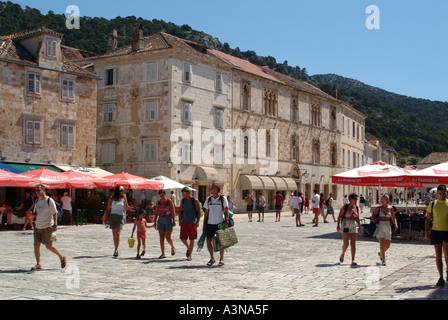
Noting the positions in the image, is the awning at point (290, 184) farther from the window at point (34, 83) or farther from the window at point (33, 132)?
the window at point (34, 83)

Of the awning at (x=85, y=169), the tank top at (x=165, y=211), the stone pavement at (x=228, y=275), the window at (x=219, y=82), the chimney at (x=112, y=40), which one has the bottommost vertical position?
the stone pavement at (x=228, y=275)

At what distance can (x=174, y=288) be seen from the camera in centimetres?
788

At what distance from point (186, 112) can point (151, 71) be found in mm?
3906

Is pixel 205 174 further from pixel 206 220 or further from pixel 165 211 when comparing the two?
pixel 206 220

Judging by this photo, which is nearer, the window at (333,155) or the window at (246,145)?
the window at (246,145)

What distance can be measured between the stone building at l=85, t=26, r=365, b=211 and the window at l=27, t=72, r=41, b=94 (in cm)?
866

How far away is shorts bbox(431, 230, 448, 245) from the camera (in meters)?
8.41

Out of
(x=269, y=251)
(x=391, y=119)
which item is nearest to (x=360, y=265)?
(x=269, y=251)

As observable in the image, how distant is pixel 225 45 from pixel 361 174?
384 feet

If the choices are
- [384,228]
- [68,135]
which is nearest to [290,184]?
[68,135]

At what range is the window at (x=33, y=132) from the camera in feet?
93.5

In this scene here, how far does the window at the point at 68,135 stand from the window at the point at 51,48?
13.9 feet

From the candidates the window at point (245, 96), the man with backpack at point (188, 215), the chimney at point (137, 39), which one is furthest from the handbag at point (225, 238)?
the window at point (245, 96)
